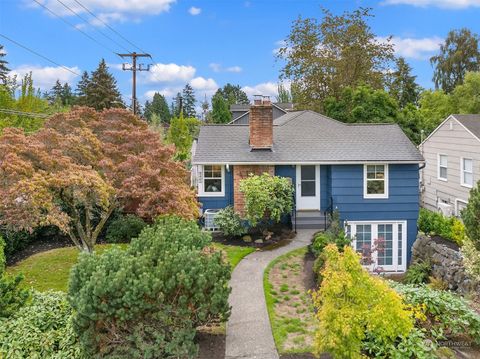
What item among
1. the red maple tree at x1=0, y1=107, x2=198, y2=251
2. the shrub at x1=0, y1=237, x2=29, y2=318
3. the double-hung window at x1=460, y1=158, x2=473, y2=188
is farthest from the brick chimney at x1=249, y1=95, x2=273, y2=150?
the shrub at x1=0, y1=237, x2=29, y2=318

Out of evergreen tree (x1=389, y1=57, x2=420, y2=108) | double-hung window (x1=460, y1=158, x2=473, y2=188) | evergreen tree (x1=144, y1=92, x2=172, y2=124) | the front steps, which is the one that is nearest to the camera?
the front steps

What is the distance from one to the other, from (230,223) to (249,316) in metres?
6.54

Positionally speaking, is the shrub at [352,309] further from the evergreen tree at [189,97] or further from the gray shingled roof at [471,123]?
the evergreen tree at [189,97]

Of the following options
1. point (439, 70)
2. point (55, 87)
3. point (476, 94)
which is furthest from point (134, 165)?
point (55, 87)

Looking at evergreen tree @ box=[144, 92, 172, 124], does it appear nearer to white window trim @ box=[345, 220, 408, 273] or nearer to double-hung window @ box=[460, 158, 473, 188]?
double-hung window @ box=[460, 158, 473, 188]

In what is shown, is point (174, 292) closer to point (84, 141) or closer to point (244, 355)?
point (244, 355)

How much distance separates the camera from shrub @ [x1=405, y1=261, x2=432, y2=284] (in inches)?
525

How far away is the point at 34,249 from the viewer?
46.0 feet

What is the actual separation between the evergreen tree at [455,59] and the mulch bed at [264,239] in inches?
1578

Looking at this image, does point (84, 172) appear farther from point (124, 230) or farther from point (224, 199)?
point (224, 199)

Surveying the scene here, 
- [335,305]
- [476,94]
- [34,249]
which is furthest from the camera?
[476,94]

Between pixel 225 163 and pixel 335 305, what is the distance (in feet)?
34.1

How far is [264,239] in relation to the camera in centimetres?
1470

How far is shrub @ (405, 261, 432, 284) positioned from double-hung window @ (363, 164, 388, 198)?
10.2 feet
